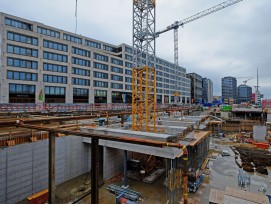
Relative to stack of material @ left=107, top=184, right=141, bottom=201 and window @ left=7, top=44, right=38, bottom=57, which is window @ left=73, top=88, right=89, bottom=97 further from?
stack of material @ left=107, top=184, right=141, bottom=201

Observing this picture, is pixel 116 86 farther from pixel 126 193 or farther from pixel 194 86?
pixel 194 86

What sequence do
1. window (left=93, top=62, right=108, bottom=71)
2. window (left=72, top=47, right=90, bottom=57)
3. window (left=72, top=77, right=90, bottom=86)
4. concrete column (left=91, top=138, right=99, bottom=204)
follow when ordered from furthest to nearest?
window (left=93, top=62, right=108, bottom=71) → window (left=72, top=47, right=90, bottom=57) → window (left=72, top=77, right=90, bottom=86) → concrete column (left=91, top=138, right=99, bottom=204)

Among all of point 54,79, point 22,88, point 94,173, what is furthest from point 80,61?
point 94,173

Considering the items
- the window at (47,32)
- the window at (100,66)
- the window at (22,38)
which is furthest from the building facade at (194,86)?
the window at (22,38)

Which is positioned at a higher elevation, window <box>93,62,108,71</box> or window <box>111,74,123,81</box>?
window <box>93,62,108,71</box>

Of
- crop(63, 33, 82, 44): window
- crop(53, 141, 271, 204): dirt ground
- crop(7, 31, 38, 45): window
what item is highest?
crop(63, 33, 82, 44): window

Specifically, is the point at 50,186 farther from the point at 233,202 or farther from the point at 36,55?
the point at 36,55

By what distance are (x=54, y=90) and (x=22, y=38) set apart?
12693mm

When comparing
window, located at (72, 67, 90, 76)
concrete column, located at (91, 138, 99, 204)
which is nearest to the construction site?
concrete column, located at (91, 138, 99, 204)

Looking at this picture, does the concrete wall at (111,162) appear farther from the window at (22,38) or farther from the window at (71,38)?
the window at (71,38)

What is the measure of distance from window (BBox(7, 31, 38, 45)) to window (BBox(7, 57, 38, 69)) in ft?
13.9

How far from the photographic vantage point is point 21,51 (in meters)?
36.0

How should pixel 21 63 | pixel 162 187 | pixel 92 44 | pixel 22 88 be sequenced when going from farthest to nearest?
pixel 92 44
pixel 22 88
pixel 21 63
pixel 162 187

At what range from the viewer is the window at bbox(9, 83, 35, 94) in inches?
1368
